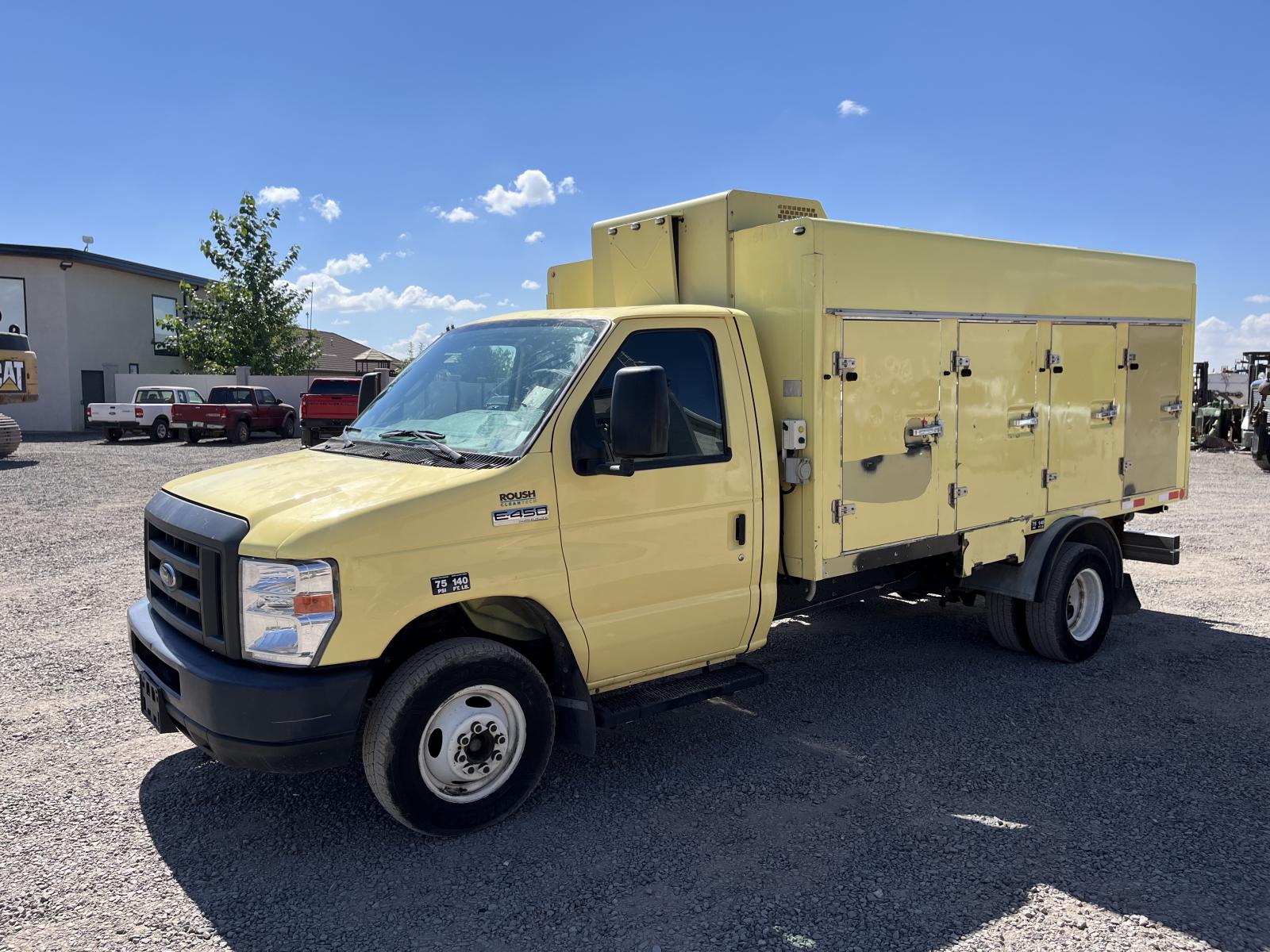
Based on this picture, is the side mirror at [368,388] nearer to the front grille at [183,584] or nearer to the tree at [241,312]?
the front grille at [183,584]

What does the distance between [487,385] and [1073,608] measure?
4636 mm

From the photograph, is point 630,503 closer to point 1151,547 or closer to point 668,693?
point 668,693

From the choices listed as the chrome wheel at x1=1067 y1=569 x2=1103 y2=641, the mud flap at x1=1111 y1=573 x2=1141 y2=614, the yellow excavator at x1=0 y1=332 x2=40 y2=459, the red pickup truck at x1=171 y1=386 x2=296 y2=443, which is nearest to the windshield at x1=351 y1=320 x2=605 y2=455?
the chrome wheel at x1=1067 y1=569 x2=1103 y2=641

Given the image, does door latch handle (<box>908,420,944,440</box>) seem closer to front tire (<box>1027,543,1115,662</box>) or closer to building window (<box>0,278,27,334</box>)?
front tire (<box>1027,543,1115,662</box>)

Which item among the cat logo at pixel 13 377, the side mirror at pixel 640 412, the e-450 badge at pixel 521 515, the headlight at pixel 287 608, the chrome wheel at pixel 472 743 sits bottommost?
the chrome wheel at pixel 472 743

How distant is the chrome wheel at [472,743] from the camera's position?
4074mm

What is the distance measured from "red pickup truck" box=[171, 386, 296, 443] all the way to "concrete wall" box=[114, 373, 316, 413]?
3.89m

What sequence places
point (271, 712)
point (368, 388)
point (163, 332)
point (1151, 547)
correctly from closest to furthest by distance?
point (271, 712)
point (368, 388)
point (1151, 547)
point (163, 332)

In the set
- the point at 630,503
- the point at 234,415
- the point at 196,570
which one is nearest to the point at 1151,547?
the point at 630,503

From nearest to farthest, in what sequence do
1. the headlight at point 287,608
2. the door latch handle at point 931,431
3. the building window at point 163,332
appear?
the headlight at point 287,608 < the door latch handle at point 931,431 < the building window at point 163,332

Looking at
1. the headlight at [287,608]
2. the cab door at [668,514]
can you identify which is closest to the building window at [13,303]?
the headlight at [287,608]

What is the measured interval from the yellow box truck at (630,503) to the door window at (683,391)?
1cm

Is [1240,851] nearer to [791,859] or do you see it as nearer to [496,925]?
[791,859]

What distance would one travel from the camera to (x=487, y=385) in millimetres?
4711
